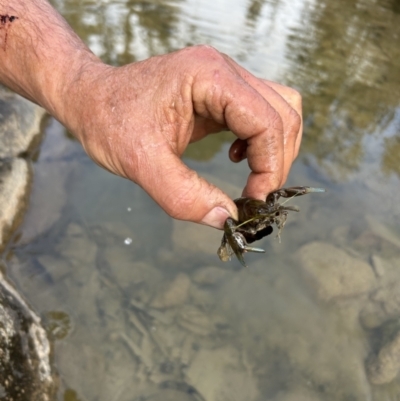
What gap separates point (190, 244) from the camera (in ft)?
13.4

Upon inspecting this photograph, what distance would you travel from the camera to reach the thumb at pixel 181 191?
2.01m

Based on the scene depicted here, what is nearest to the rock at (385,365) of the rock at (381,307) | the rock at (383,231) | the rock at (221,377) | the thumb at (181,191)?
the rock at (381,307)

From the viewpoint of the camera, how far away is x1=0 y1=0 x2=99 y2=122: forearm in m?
2.45

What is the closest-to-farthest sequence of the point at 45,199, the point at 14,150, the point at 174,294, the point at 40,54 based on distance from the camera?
the point at 40,54 < the point at 174,294 < the point at 45,199 < the point at 14,150

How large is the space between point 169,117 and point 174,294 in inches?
83.9

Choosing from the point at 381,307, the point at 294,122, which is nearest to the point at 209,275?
the point at 381,307

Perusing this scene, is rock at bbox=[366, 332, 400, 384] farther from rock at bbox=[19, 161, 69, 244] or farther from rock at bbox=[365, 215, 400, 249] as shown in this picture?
rock at bbox=[19, 161, 69, 244]

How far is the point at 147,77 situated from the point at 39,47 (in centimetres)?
90

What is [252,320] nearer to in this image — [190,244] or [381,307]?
[190,244]

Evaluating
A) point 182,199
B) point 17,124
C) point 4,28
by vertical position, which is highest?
point 4,28

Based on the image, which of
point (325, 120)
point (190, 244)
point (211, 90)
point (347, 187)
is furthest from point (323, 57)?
point (211, 90)

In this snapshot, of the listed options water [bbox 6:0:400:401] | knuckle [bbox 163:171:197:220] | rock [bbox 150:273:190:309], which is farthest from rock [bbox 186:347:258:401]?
knuckle [bbox 163:171:197:220]

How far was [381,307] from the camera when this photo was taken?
381cm

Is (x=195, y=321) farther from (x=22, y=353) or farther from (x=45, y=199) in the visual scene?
(x=45, y=199)
